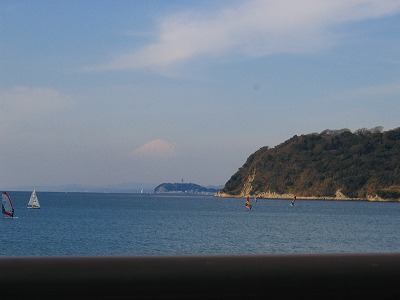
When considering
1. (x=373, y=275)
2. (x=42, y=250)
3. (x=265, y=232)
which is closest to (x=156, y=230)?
(x=265, y=232)

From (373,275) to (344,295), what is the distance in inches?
4.7

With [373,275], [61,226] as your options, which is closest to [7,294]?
[373,275]

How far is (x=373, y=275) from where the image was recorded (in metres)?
2.44

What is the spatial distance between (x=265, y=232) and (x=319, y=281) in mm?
81785

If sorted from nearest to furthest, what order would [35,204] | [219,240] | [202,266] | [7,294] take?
[7,294], [202,266], [219,240], [35,204]

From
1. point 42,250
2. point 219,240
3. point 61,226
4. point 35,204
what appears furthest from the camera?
point 35,204

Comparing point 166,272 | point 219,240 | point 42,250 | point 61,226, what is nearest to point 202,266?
point 166,272

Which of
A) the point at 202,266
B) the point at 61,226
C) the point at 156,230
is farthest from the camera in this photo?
the point at 61,226

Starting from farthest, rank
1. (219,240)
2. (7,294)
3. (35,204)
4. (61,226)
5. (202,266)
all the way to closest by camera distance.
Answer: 1. (35,204)
2. (61,226)
3. (219,240)
4. (202,266)
5. (7,294)

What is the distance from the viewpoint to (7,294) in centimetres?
221

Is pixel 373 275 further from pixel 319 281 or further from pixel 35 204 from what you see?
pixel 35 204

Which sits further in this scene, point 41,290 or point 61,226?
point 61,226

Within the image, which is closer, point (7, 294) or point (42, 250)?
point (7, 294)

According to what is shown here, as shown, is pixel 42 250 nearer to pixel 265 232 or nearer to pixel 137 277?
pixel 265 232
